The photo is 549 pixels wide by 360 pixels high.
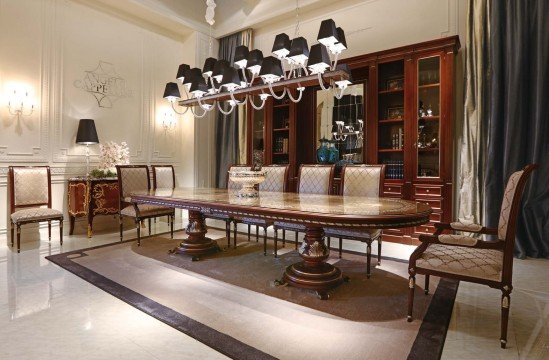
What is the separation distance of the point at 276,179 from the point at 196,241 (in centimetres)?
105

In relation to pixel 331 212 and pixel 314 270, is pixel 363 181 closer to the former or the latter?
pixel 314 270

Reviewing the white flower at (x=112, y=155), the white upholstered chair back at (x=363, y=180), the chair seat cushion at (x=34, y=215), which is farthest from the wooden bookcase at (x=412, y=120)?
the chair seat cushion at (x=34, y=215)

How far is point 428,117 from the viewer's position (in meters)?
3.60

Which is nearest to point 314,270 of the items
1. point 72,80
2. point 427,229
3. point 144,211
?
point 427,229

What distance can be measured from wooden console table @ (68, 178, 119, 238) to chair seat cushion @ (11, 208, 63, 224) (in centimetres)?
45

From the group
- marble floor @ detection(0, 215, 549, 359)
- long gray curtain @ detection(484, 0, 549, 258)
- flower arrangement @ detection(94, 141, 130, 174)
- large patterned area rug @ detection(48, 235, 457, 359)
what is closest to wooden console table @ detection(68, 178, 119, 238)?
flower arrangement @ detection(94, 141, 130, 174)

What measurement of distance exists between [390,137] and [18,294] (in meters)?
3.88

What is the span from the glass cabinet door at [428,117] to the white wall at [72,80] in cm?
359

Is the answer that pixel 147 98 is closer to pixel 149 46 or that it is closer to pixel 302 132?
pixel 149 46

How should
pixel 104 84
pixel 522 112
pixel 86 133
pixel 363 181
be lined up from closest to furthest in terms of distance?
pixel 363 181
pixel 522 112
pixel 86 133
pixel 104 84

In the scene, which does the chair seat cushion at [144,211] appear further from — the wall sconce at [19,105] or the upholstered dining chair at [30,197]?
the wall sconce at [19,105]

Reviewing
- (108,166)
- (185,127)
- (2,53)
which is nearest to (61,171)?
(108,166)

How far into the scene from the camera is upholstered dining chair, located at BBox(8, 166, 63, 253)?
3.36 meters

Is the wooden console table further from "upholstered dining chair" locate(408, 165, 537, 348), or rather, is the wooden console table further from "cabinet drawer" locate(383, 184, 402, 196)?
"upholstered dining chair" locate(408, 165, 537, 348)
